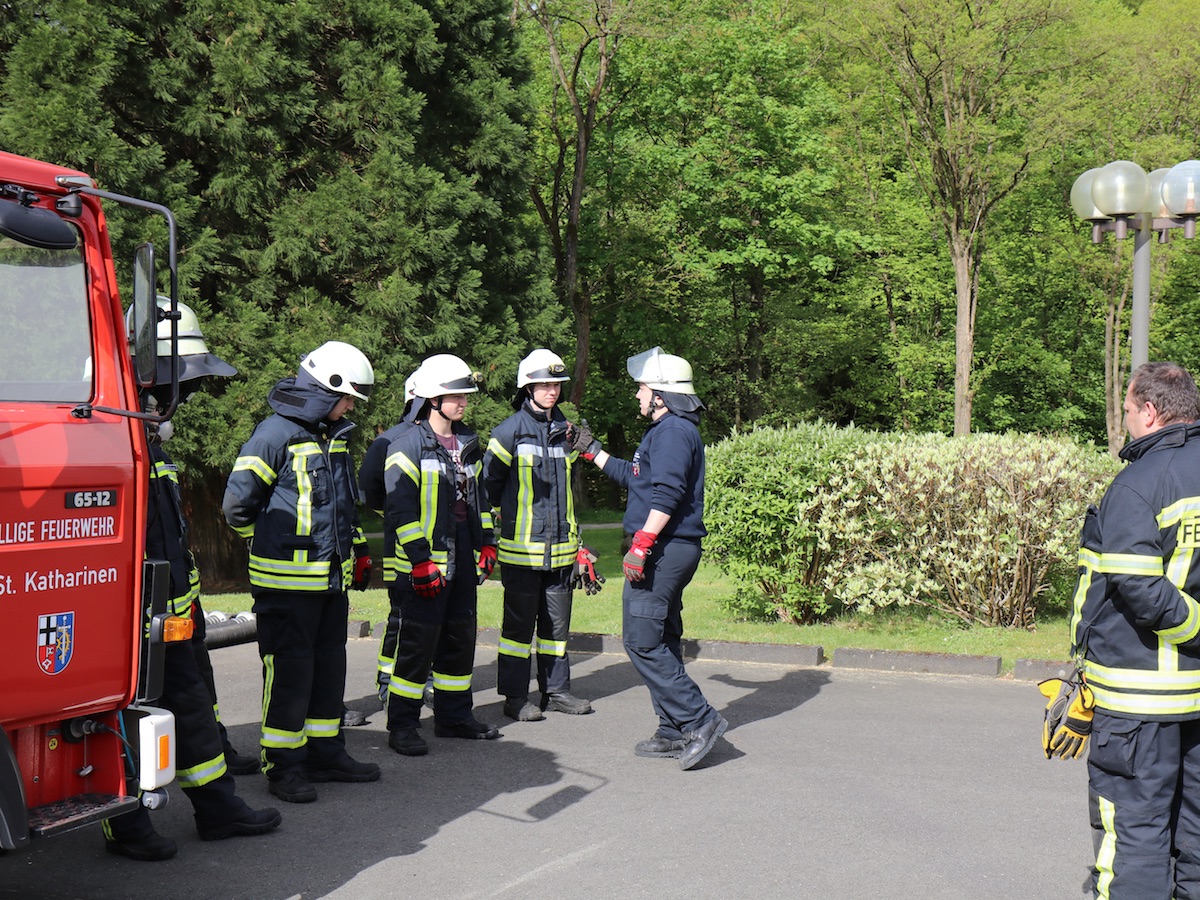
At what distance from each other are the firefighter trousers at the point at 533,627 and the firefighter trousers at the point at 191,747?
2.70m

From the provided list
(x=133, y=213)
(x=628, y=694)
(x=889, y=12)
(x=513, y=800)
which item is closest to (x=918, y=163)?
(x=889, y=12)

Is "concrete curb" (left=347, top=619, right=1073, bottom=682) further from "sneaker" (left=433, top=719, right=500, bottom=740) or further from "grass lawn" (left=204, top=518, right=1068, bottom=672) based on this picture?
"sneaker" (left=433, top=719, right=500, bottom=740)

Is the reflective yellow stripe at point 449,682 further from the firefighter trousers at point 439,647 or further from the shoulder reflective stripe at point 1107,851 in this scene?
the shoulder reflective stripe at point 1107,851

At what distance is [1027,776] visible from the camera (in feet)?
21.2

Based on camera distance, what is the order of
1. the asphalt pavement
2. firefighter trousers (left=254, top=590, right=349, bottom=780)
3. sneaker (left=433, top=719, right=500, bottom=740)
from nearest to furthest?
the asphalt pavement < firefighter trousers (left=254, top=590, right=349, bottom=780) < sneaker (left=433, top=719, right=500, bottom=740)

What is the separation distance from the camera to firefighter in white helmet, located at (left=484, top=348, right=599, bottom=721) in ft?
25.8

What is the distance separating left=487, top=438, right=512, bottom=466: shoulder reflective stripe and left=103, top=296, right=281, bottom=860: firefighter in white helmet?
2534 mm

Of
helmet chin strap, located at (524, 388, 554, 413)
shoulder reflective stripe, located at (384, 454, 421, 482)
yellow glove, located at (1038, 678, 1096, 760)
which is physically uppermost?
helmet chin strap, located at (524, 388, 554, 413)

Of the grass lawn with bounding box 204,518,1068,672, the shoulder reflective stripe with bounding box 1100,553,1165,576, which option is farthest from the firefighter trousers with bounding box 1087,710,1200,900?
the grass lawn with bounding box 204,518,1068,672

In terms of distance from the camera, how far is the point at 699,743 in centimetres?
655

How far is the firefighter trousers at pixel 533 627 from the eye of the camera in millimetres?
7875

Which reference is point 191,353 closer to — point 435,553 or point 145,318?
point 145,318

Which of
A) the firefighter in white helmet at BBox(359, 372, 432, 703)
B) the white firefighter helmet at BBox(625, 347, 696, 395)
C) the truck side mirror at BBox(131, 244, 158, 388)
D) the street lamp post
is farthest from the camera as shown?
the street lamp post

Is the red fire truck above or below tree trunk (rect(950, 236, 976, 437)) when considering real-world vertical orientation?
below
